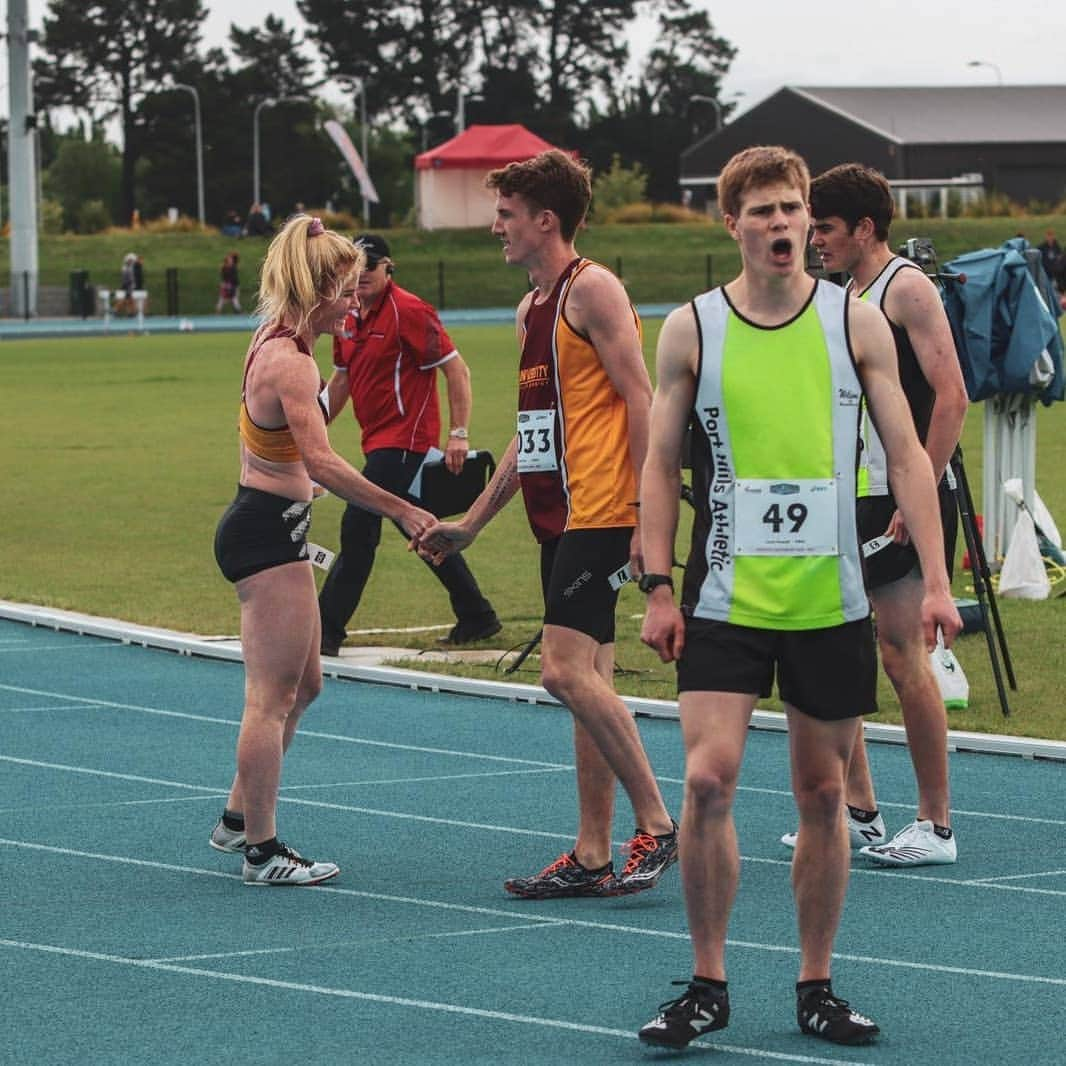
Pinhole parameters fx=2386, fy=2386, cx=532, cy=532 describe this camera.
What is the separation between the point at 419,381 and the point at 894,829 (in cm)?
436

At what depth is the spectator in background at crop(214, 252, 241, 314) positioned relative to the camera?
59.7 m

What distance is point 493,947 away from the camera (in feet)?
20.1

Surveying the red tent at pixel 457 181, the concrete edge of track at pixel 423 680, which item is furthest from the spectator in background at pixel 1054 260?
the concrete edge of track at pixel 423 680

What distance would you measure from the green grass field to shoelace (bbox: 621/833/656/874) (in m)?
2.84

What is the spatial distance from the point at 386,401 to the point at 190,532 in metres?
5.92

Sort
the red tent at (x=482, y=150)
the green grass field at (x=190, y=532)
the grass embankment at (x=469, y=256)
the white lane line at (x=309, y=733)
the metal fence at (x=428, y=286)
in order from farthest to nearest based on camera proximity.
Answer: the red tent at (x=482, y=150) → the grass embankment at (x=469, y=256) → the metal fence at (x=428, y=286) → the green grass field at (x=190, y=532) → the white lane line at (x=309, y=733)

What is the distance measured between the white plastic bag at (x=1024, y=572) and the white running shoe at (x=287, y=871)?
6.62 meters

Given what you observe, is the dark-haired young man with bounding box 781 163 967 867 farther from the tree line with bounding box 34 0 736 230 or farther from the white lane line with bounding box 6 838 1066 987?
the tree line with bounding box 34 0 736 230

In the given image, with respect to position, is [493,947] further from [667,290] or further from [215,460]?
[667,290]

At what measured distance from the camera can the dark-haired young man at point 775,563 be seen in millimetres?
5141

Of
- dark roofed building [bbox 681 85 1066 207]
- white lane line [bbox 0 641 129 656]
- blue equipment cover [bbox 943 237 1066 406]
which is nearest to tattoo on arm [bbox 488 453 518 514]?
blue equipment cover [bbox 943 237 1066 406]

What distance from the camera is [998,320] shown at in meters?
11.9

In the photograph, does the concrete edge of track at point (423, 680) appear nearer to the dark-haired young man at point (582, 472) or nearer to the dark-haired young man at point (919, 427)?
the dark-haired young man at point (919, 427)

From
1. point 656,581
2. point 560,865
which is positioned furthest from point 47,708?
point 656,581
